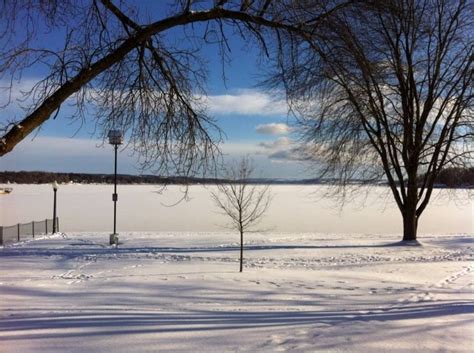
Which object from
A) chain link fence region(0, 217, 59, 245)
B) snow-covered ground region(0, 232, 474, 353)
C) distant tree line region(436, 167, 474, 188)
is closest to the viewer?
snow-covered ground region(0, 232, 474, 353)

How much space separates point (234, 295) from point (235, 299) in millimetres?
494

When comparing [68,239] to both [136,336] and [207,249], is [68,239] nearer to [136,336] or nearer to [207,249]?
[207,249]

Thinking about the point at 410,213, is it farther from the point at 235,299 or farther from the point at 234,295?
the point at 235,299

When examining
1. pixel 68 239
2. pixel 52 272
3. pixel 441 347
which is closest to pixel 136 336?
pixel 441 347

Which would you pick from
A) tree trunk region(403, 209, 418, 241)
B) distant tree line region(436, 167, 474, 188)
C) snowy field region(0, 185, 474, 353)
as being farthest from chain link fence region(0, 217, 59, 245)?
distant tree line region(436, 167, 474, 188)

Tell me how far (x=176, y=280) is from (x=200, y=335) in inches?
263

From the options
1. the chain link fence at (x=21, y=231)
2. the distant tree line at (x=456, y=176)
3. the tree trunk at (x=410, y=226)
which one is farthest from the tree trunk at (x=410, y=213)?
the chain link fence at (x=21, y=231)

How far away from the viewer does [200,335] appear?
5762 mm

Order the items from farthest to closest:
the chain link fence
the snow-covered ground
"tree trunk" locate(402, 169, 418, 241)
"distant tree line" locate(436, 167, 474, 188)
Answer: the chain link fence, "distant tree line" locate(436, 167, 474, 188), "tree trunk" locate(402, 169, 418, 241), the snow-covered ground

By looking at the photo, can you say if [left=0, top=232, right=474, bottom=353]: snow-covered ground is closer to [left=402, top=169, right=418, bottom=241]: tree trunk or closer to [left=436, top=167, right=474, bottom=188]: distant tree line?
[left=402, top=169, right=418, bottom=241]: tree trunk

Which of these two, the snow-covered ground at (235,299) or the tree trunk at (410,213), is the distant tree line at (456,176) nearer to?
the tree trunk at (410,213)

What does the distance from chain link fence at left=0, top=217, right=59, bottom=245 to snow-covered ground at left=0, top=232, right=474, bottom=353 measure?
3.42 m

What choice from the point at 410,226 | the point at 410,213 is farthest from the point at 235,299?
the point at 410,213

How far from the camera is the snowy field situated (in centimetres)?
555
